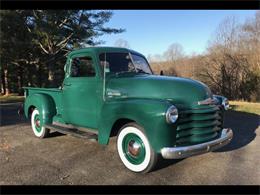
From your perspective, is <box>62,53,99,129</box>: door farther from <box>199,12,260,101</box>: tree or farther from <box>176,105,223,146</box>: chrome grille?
<box>199,12,260,101</box>: tree

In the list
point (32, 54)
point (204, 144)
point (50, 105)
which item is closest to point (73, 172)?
point (204, 144)

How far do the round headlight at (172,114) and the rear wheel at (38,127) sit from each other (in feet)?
12.1

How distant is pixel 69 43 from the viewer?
806 inches

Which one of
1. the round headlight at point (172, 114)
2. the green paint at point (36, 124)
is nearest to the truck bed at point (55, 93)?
the green paint at point (36, 124)

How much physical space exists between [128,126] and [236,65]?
18.7 meters

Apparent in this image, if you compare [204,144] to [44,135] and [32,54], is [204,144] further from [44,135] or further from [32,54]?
[32,54]

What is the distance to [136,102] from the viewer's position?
4352mm

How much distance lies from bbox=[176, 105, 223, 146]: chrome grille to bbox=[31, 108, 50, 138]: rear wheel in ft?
12.2

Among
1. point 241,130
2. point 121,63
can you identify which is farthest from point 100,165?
point 241,130

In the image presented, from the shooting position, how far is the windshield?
5434 millimetres

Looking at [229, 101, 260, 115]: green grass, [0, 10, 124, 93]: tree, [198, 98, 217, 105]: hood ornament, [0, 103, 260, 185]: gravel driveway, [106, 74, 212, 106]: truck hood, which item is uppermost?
[0, 10, 124, 93]: tree

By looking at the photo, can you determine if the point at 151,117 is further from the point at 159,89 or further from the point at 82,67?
the point at 82,67

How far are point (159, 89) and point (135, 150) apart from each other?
1.04 metres

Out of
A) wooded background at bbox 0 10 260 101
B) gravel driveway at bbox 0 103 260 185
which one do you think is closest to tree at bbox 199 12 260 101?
wooded background at bbox 0 10 260 101
